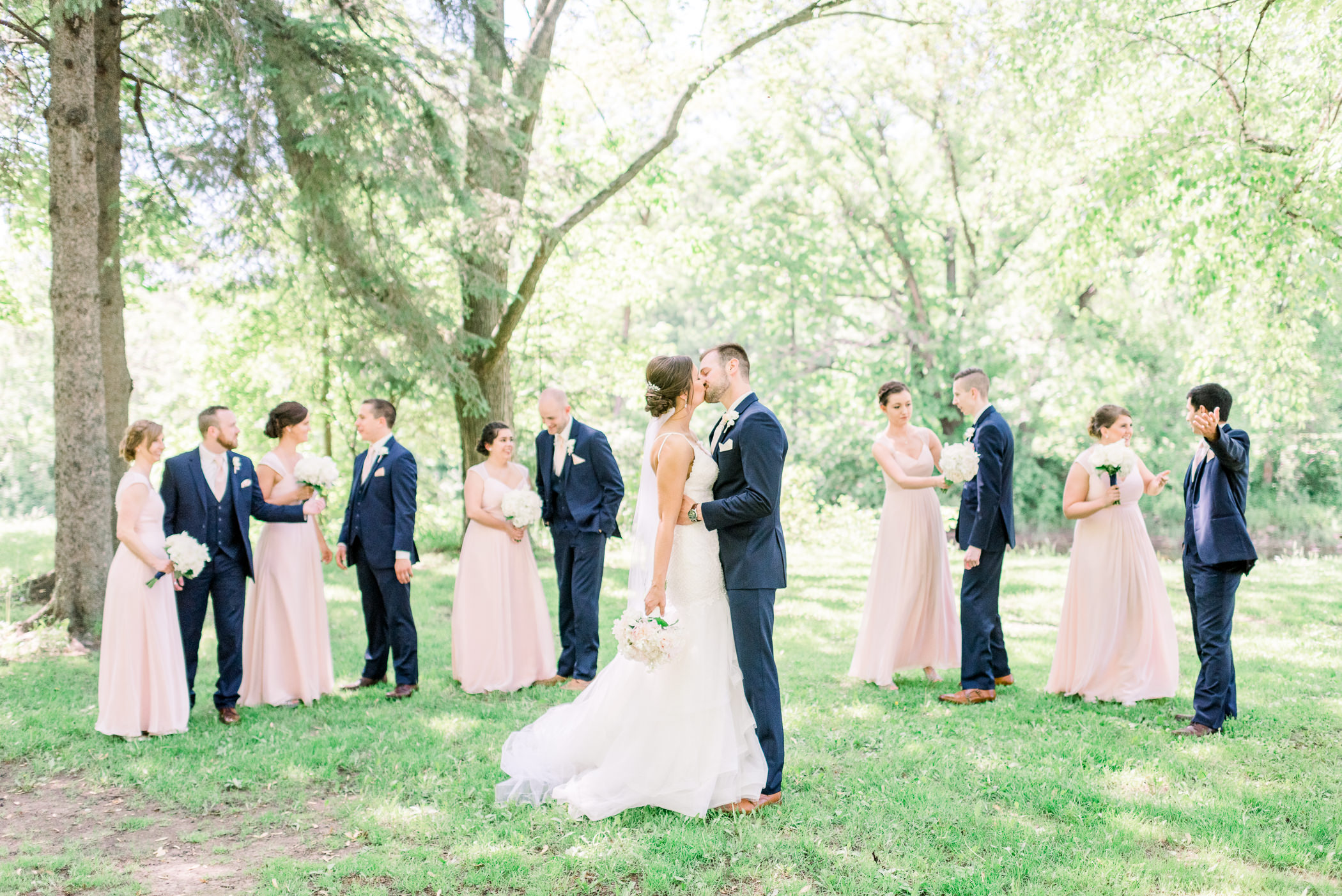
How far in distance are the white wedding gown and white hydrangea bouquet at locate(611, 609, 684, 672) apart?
0.40ft

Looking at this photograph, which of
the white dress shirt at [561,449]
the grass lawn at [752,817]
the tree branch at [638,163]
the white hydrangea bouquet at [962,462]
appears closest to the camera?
the grass lawn at [752,817]

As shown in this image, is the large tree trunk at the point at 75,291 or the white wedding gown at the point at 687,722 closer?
the white wedding gown at the point at 687,722

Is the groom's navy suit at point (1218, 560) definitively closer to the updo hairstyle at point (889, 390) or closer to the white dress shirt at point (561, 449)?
the updo hairstyle at point (889, 390)

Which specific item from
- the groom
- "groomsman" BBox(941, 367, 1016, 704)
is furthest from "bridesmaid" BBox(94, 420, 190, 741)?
"groomsman" BBox(941, 367, 1016, 704)

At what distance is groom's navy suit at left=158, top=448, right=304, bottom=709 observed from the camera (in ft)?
21.3

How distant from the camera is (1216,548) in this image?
576 centimetres

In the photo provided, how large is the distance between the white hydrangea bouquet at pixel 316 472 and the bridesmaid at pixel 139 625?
999 mm

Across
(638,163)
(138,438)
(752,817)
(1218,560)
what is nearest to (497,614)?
(138,438)

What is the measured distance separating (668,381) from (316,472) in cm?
351

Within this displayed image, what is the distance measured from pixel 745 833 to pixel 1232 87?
41.2 feet

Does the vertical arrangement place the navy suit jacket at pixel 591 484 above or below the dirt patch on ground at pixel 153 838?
above

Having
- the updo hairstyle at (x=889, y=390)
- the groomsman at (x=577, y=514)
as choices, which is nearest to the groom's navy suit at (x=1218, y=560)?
the updo hairstyle at (x=889, y=390)

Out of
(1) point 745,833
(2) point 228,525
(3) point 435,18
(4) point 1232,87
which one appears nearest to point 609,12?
(3) point 435,18

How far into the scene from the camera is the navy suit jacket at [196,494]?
6480mm
